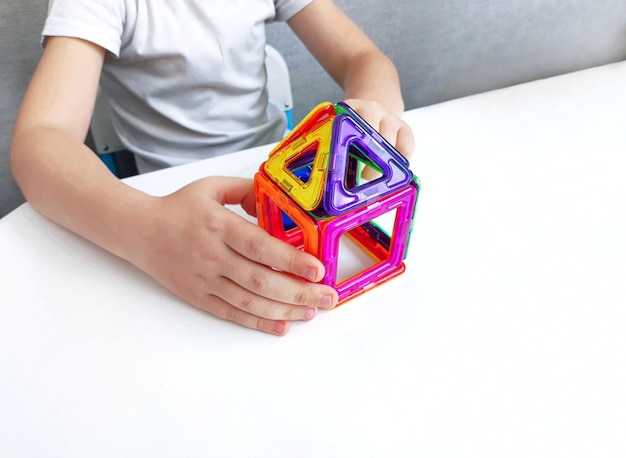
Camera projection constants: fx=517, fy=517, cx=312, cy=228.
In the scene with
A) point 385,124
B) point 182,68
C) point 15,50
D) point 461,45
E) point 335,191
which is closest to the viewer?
point 335,191

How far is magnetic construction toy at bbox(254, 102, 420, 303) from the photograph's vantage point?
377 mm

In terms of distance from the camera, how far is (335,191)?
372mm

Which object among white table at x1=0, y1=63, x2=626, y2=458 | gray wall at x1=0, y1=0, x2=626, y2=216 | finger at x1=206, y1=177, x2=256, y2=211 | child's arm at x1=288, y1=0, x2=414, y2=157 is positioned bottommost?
white table at x1=0, y1=63, x2=626, y2=458

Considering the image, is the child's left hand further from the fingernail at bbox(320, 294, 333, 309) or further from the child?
the fingernail at bbox(320, 294, 333, 309)

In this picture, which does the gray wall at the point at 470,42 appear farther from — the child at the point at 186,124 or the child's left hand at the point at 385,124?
the child's left hand at the point at 385,124

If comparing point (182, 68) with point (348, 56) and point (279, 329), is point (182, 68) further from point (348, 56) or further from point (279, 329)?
point (279, 329)

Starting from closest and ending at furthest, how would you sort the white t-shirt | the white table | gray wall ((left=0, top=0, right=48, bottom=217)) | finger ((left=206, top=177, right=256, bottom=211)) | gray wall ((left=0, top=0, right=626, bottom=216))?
the white table < finger ((left=206, top=177, right=256, bottom=211)) < the white t-shirt < gray wall ((left=0, top=0, right=48, bottom=217)) < gray wall ((left=0, top=0, right=626, bottom=216))

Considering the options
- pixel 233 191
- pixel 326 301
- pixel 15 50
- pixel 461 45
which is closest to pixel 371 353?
pixel 326 301

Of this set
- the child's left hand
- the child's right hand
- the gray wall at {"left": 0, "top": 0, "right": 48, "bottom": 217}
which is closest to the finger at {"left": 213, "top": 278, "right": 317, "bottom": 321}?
the child's right hand

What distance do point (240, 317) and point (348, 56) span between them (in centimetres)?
43

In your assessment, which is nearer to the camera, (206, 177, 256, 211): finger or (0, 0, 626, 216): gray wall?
(206, 177, 256, 211): finger

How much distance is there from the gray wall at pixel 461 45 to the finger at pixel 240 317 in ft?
1.92

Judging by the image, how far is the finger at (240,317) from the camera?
0.42 m

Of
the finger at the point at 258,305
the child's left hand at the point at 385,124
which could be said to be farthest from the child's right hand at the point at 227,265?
the child's left hand at the point at 385,124
